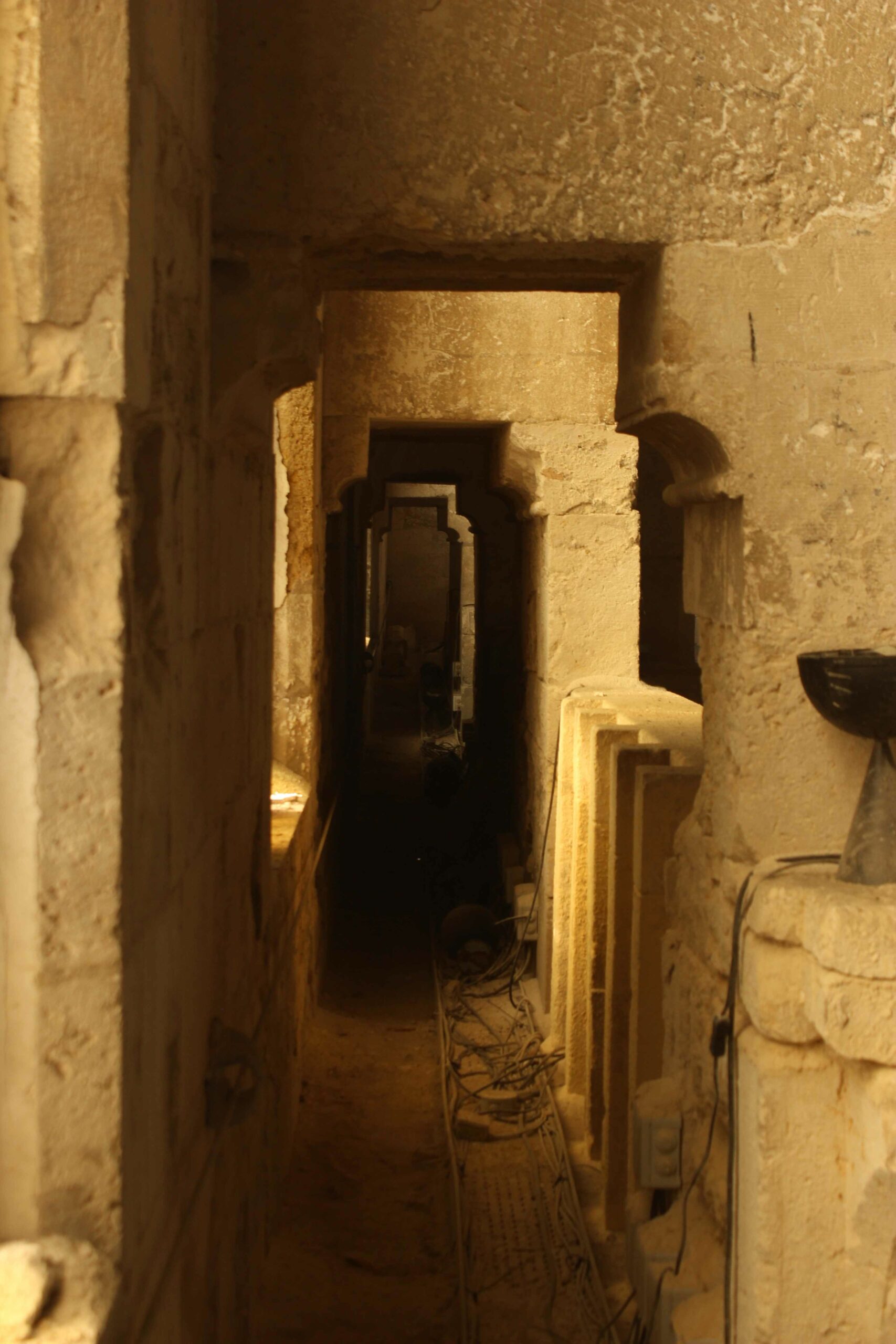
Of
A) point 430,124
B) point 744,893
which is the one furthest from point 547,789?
point 430,124

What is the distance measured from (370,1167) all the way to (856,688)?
3.26 meters

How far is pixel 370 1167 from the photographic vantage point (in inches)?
184

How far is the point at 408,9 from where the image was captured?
96.9 inches

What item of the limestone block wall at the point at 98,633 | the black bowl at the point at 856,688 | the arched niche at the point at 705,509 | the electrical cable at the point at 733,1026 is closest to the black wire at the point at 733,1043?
the electrical cable at the point at 733,1026

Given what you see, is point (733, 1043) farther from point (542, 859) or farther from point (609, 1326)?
point (542, 859)

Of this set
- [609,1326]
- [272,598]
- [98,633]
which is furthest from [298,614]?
[98,633]

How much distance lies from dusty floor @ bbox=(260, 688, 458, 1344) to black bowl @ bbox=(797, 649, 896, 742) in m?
2.33

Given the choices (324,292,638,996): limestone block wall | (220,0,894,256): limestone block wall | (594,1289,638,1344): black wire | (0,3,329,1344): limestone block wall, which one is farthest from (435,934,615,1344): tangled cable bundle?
(220,0,894,256): limestone block wall

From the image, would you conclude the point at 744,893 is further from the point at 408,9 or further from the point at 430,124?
the point at 408,9

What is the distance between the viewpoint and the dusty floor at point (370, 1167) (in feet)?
11.9

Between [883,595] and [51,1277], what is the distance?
1.91 metres

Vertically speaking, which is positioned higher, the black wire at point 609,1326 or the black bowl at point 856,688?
the black bowl at point 856,688

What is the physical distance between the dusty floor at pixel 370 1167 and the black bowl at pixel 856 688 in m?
2.33

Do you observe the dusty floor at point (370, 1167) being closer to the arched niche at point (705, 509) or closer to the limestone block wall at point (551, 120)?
the arched niche at point (705, 509)
